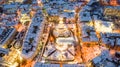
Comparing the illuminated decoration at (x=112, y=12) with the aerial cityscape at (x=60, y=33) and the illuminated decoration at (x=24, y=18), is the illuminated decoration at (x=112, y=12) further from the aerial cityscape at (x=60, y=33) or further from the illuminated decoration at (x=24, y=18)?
the illuminated decoration at (x=24, y=18)

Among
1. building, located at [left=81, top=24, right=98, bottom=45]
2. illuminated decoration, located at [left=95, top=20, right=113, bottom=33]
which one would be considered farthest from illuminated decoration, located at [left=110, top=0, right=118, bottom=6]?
building, located at [left=81, top=24, right=98, bottom=45]

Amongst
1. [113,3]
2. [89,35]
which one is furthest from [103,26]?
[113,3]

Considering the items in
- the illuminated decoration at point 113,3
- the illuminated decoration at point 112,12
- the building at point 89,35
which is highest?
the illuminated decoration at point 113,3

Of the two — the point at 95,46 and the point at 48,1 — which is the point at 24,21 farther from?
the point at 95,46

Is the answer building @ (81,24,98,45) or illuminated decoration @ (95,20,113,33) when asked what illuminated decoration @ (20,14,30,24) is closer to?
building @ (81,24,98,45)

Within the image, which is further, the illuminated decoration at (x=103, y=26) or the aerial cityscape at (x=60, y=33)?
the illuminated decoration at (x=103, y=26)

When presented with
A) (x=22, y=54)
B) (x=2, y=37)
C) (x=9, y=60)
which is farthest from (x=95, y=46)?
(x=2, y=37)

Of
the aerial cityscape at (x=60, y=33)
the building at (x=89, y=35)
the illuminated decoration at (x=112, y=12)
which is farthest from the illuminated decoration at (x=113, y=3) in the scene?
the building at (x=89, y=35)

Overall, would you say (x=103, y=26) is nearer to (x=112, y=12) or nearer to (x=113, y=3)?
(x=112, y=12)
